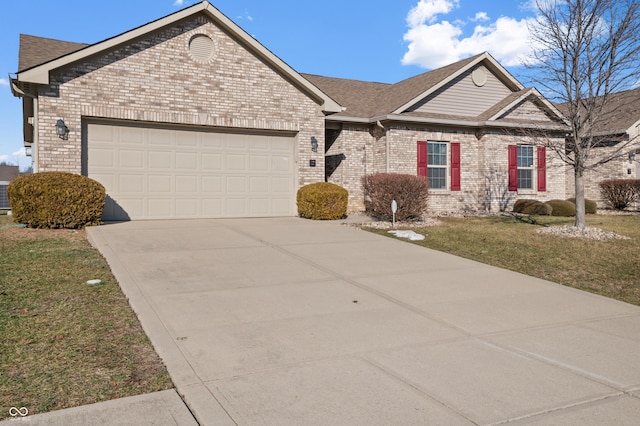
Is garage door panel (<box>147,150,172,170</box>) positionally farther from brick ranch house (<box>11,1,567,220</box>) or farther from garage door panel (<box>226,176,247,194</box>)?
garage door panel (<box>226,176,247,194</box>)

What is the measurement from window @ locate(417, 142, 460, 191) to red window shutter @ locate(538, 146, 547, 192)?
12.6 feet

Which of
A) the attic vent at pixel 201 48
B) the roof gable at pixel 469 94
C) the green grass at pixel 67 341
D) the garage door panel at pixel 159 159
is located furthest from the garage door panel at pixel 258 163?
the green grass at pixel 67 341

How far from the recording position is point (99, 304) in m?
5.76

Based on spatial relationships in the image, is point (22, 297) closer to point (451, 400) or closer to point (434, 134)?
point (451, 400)

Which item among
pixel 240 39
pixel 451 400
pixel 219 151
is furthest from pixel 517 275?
pixel 240 39

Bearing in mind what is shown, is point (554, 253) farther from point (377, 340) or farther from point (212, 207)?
point (212, 207)

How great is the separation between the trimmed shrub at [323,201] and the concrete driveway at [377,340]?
571cm

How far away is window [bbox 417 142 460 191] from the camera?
19656 mm

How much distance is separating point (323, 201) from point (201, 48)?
18.7ft

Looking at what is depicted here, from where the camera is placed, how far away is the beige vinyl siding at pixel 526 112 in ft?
66.9

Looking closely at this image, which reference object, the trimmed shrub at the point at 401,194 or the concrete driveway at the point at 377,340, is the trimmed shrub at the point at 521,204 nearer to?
the trimmed shrub at the point at 401,194

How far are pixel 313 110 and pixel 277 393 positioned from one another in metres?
13.4

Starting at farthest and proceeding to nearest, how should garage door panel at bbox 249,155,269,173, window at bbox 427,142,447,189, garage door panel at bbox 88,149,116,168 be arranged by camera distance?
window at bbox 427,142,447,189 < garage door panel at bbox 249,155,269,173 < garage door panel at bbox 88,149,116,168

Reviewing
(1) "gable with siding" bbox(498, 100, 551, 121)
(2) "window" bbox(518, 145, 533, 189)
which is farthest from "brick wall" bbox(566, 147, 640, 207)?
(1) "gable with siding" bbox(498, 100, 551, 121)
